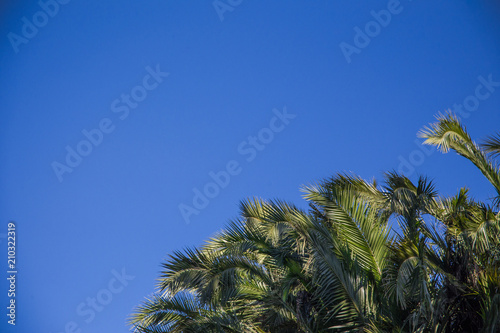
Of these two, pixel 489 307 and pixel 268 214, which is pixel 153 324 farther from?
pixel 489 307

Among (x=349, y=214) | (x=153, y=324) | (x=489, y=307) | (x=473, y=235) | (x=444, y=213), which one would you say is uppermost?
(x=153, y=324)

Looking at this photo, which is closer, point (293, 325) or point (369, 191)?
point (293, 325)

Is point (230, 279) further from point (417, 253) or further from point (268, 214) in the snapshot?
point (417, 253)

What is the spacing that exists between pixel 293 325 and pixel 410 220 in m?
2.46

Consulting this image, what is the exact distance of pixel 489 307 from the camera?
22.4ft

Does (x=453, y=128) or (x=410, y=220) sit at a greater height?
(x=453, y=128)

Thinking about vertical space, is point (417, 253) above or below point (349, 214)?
below

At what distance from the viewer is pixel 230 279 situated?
9320 millimetres

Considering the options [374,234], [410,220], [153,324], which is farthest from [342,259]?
[153,324]

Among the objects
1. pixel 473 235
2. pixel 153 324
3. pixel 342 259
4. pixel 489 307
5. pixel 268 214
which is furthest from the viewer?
pixel 153 324

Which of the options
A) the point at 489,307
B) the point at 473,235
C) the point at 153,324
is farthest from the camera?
the point at 153,324

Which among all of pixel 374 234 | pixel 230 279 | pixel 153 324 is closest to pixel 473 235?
pixel 374 234

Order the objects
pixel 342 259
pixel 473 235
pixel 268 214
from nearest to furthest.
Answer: pixel 473 235 < pixel 342 259 < pixel 268 214

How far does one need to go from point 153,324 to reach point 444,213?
17.9 ft
